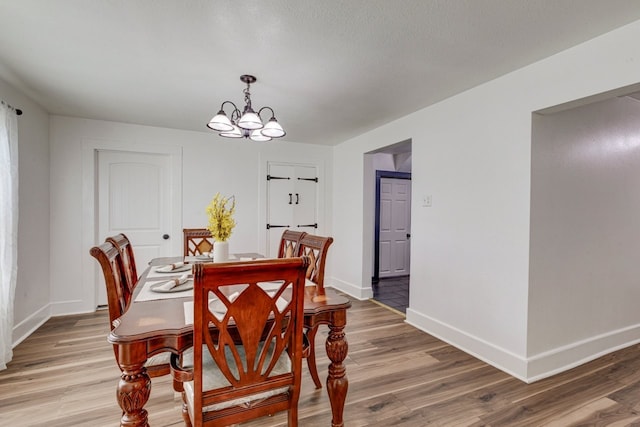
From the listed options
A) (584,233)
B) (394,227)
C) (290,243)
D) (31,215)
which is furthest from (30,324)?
(584,233)

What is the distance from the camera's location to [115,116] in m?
3.43

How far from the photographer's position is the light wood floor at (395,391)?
5.80ft

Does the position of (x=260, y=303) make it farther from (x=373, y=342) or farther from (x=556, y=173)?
(x=556, y=173)

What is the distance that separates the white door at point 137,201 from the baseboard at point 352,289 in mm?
2410

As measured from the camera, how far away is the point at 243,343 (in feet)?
3.93

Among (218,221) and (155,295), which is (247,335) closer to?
(155,295)

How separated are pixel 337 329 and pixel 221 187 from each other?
312 centimetres

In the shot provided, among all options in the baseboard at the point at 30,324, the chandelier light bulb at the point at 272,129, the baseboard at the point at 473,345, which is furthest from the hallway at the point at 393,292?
the baseboard at the point at 30,324

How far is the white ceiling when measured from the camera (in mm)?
1586

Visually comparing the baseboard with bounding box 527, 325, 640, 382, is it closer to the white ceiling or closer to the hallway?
the hallway

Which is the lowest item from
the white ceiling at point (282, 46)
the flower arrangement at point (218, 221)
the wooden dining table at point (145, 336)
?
the wooden dining table at point (145, 336)

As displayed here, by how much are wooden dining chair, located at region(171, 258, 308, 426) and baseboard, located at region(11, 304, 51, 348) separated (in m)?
2.48

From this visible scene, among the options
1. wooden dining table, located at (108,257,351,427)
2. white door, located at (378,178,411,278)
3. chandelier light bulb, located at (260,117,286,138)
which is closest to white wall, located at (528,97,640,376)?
wooden dining table, located at (108,257,351,427)

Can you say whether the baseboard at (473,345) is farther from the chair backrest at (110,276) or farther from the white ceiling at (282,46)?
the chair backrest at (110,276)
